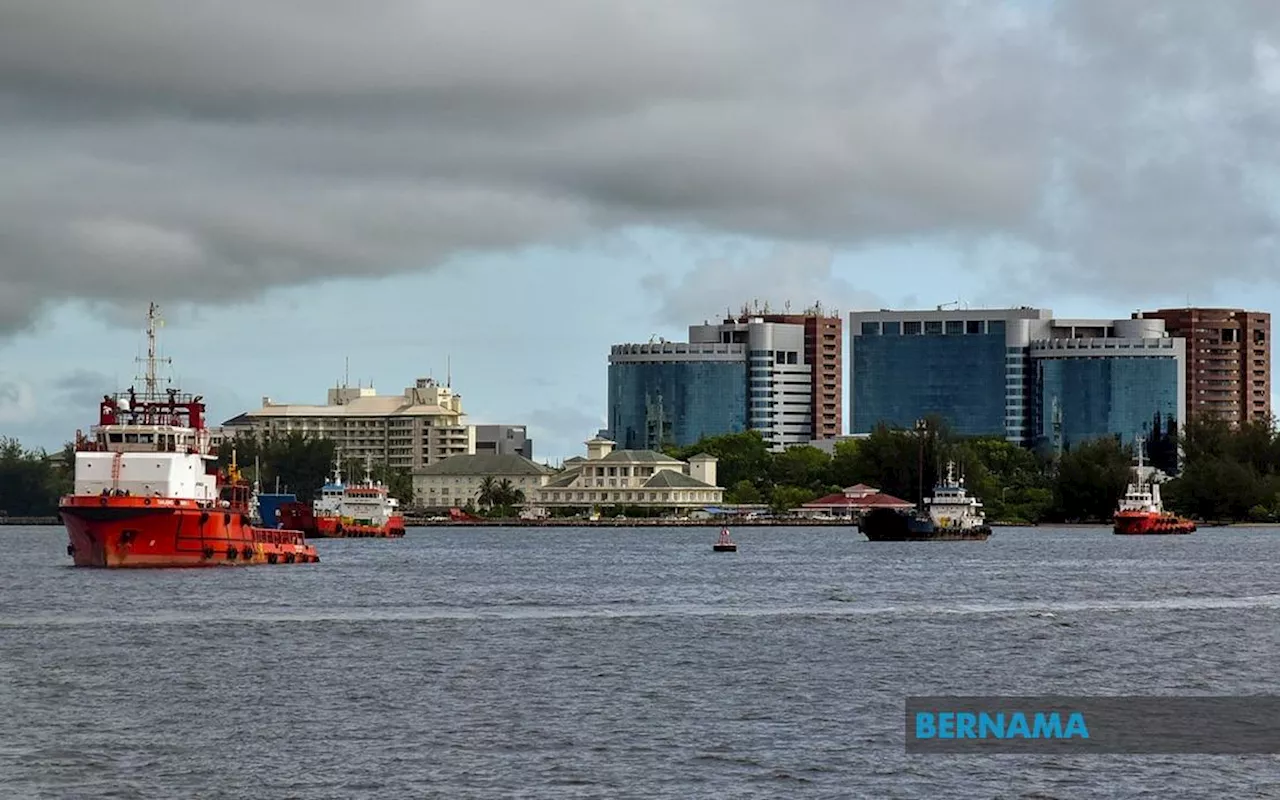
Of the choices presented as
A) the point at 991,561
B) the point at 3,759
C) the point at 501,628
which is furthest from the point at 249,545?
the point at 3,759

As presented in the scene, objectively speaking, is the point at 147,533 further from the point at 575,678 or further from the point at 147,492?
the point at 575,678

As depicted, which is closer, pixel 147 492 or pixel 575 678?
pixel 575 678

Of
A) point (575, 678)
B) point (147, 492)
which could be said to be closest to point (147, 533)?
point (147, 492)

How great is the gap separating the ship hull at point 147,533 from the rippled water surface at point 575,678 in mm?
1513

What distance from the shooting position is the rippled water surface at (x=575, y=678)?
45.8 metres

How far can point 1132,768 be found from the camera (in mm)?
46781

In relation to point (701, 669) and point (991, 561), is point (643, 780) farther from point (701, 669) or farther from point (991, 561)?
point (991, 561)

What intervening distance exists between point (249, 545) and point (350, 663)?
5917cm

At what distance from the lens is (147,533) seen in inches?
4496

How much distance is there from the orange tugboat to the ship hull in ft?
0.16

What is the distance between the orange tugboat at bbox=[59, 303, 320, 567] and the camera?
11381 cm

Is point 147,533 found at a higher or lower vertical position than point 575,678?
higher

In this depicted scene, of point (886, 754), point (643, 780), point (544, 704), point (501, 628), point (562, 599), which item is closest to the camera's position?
point (643, 780)

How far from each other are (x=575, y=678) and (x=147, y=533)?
55061 millimetres
